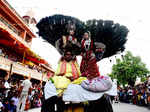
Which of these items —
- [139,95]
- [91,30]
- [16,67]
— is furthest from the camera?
[16,67]

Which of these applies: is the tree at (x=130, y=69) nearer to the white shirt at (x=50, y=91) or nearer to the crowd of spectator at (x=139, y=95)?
the crowd of spectator at (x=139, y=95)

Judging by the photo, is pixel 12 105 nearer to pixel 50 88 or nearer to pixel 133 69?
pixel 50 88

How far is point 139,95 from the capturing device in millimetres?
14250

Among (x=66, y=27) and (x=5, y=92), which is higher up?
(x=66, y=27)

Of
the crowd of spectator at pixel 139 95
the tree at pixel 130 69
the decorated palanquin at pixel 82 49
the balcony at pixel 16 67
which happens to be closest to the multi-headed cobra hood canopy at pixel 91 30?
the decorated palanquin at pixel 82 49

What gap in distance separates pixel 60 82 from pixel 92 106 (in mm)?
583

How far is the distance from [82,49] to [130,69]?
1322 inches

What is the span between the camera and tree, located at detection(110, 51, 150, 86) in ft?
113

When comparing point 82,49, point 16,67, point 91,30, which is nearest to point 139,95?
point 16,67

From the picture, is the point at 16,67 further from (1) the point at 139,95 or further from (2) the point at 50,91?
(2) the point at 50,91

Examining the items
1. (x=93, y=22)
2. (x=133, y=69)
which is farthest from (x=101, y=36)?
(x=133, y=69)

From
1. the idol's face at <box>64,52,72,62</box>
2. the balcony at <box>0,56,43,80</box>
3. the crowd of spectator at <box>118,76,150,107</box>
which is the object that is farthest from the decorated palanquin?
the balcony at <box>0,56,43,80</box>

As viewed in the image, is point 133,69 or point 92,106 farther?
point 133,69

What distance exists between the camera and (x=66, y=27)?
2.93 metres
